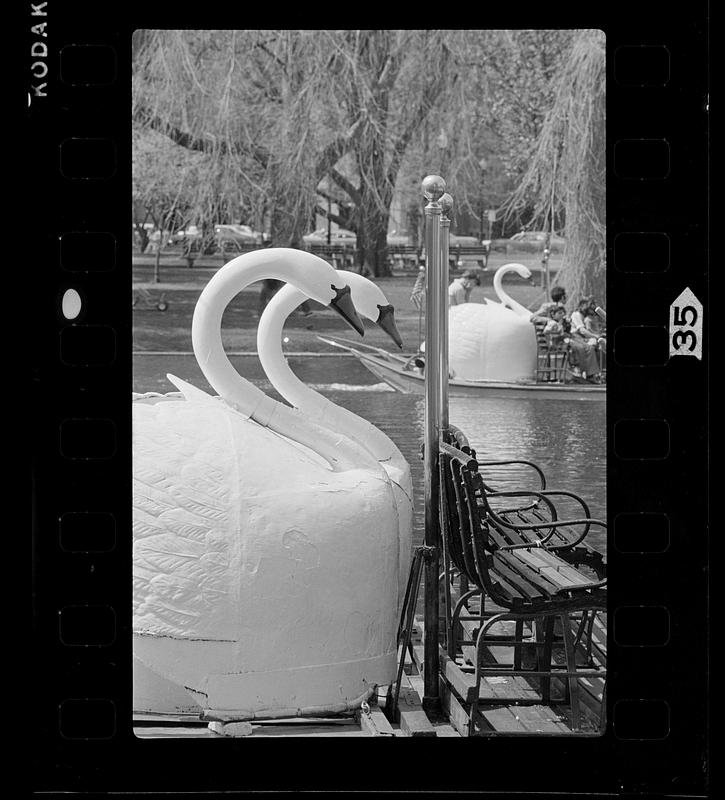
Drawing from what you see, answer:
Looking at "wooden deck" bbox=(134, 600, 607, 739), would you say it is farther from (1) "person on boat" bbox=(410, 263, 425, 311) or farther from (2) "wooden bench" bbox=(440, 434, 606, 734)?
(1) "person on boat" bbox=(410, 263, 425, 311)

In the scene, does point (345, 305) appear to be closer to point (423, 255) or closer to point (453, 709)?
point (423, 255)

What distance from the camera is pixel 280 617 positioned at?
3.54 m

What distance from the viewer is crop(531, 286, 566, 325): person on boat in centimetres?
442

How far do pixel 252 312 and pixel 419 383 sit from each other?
765 millimetres

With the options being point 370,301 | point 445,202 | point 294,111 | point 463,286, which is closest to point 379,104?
point 294,111

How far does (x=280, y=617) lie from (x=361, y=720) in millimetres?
371

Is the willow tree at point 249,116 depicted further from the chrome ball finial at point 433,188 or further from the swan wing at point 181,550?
the swan wing at point 181,550

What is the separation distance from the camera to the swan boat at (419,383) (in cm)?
480

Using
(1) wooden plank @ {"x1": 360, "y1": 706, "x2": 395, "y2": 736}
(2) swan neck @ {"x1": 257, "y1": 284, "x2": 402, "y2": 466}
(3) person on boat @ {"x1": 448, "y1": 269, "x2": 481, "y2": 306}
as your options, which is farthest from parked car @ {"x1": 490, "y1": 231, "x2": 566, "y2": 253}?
(1) wooden plank @ {"x1": 360, "y1": 706, "x2": 395, "y2": 736}
